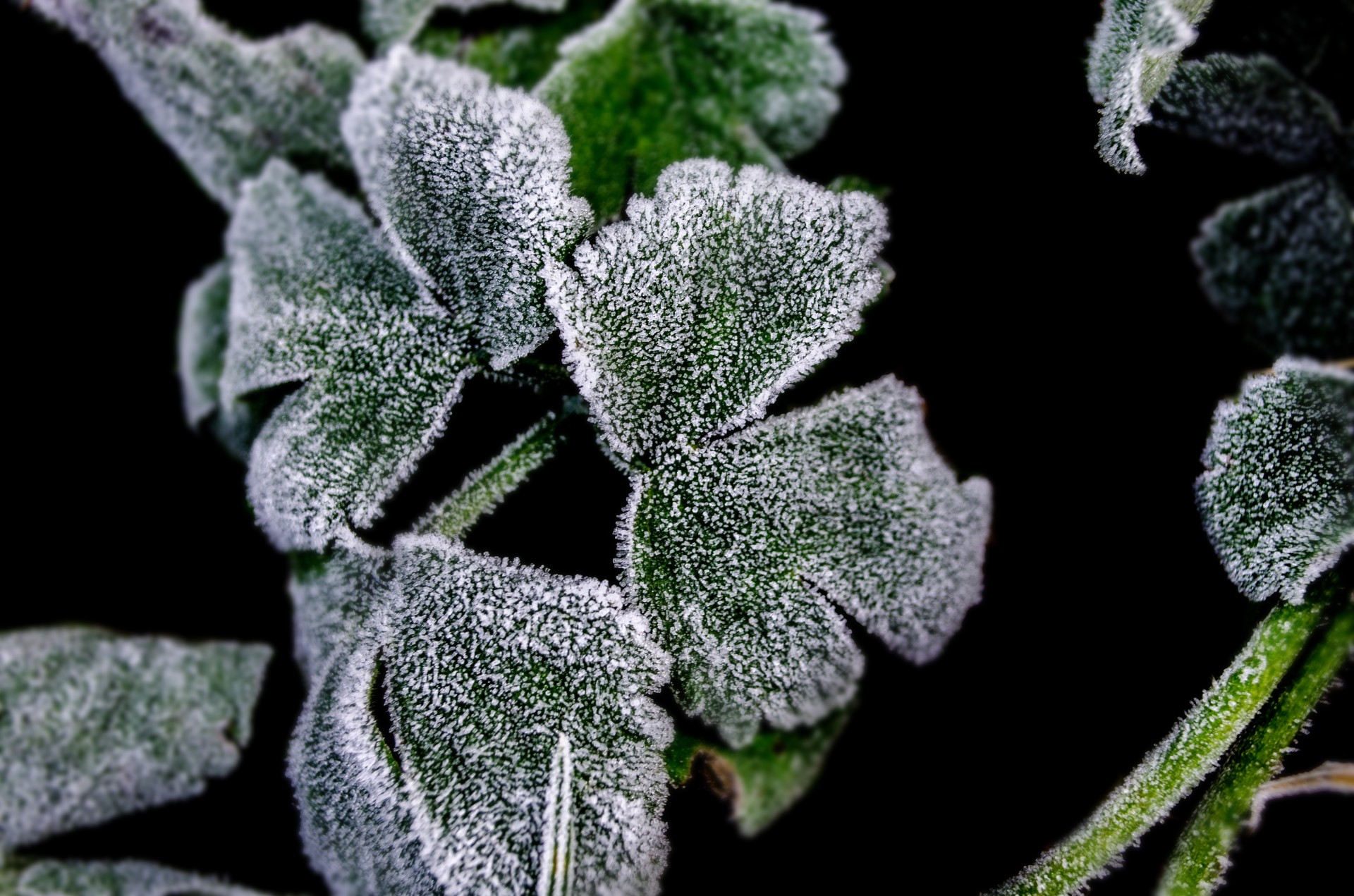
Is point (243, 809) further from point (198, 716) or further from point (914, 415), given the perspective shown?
point (914, 415)

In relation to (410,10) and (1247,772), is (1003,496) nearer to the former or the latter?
(1247,772)

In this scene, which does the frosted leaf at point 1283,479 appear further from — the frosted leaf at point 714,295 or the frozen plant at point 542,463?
the frosted leaf at point 714,295

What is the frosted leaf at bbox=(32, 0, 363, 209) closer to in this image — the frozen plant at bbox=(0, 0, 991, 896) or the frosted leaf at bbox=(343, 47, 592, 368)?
the frozen plant at bbox=(0, 0, 991, 896)

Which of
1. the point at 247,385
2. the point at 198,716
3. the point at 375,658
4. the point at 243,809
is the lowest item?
the point at 243,809

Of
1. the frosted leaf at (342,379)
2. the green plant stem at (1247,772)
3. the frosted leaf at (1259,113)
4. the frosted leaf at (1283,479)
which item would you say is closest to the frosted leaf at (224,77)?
the frosted leaf at (342,379)

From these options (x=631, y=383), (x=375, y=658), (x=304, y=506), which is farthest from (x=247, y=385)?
(x=631, y=383)
